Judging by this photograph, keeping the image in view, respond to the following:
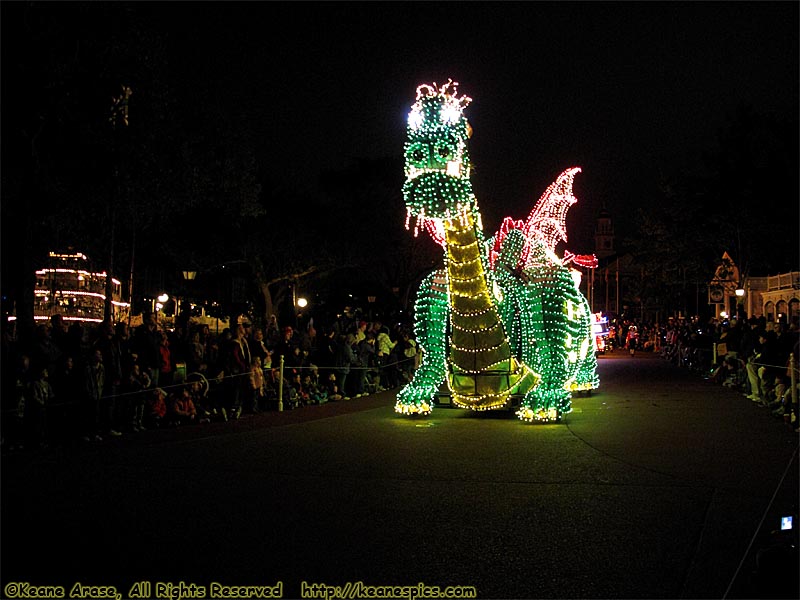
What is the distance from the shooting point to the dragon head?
13039mm

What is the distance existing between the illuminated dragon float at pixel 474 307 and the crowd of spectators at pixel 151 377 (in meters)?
3.28

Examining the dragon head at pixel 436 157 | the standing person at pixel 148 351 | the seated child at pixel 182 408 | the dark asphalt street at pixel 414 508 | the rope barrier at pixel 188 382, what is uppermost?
the dragon head at pixel 436 157

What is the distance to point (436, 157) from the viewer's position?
13.0 metres

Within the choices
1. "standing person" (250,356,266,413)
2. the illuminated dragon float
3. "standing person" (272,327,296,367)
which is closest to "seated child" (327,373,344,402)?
"standing person" (272,327,296,367)

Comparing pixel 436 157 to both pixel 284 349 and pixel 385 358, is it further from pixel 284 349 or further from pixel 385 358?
pixel 385 358

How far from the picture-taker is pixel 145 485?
8.73m

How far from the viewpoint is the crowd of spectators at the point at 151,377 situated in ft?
38.7

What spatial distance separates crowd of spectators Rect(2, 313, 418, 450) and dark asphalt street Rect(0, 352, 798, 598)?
833 mm

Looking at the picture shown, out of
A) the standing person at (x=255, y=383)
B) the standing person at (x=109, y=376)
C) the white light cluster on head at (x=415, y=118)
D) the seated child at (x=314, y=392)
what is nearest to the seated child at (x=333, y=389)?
the seated child at (x=314, y=392)

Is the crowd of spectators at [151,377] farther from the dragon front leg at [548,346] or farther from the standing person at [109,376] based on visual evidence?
the dragon front leg at [548,346]

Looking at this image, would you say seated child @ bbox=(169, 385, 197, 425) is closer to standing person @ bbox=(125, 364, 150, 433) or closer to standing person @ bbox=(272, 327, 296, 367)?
standing person @ bbox=(125, 364, 150, 433)

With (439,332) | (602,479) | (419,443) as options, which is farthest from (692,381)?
(602,479)

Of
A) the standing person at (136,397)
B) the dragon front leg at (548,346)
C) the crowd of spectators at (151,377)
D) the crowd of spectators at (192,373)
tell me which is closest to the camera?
the crowd of spectators at (151,377)

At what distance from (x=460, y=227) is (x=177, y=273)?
24.6m
